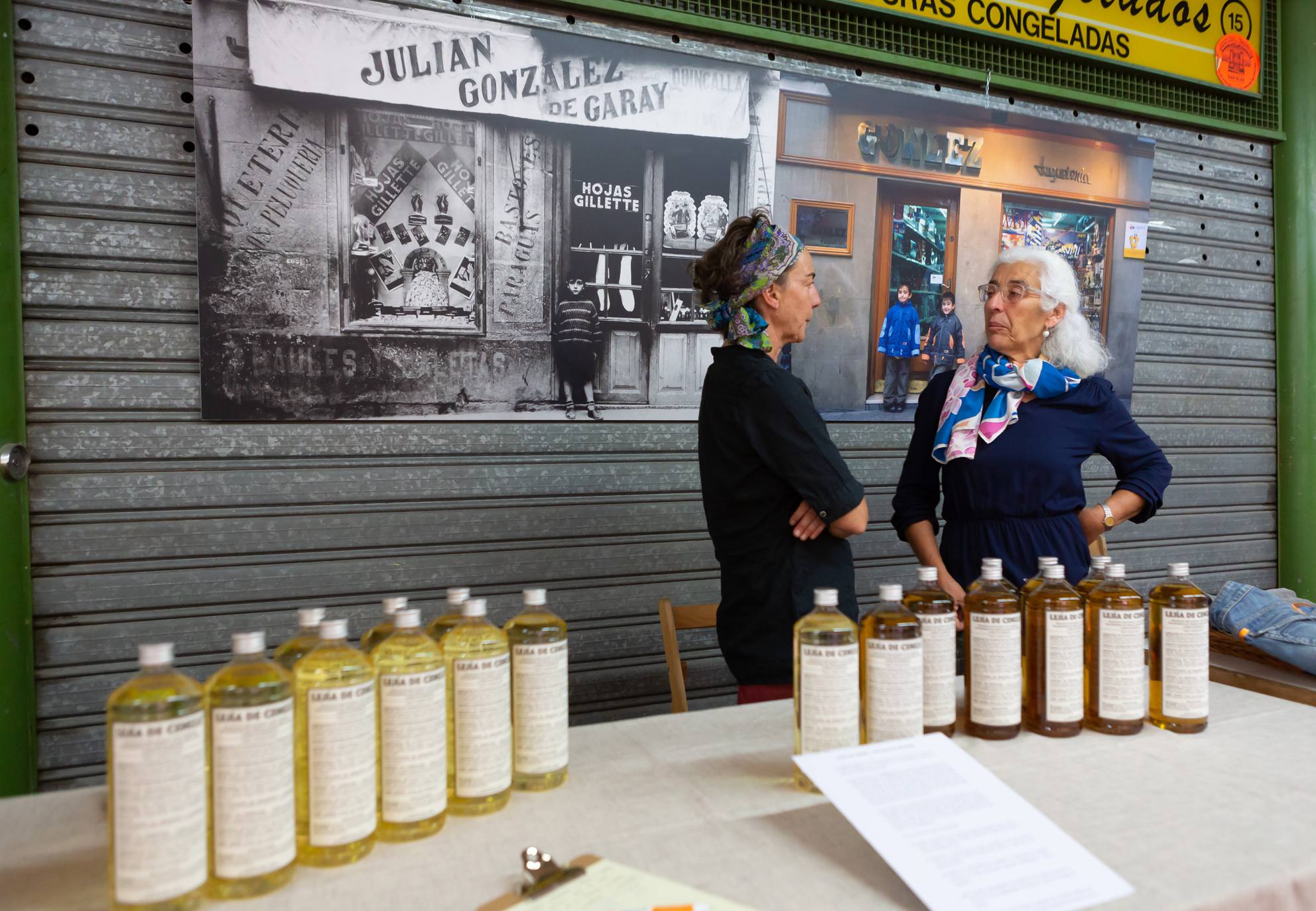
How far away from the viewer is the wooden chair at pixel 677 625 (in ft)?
7.22

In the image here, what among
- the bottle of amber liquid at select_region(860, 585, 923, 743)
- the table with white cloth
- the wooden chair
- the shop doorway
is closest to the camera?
the table with white cloth

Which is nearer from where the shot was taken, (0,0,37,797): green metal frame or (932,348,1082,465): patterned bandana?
(0,0,37,797): green metal frame

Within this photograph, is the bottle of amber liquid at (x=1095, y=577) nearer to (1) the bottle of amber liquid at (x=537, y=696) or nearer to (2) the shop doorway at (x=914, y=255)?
(1) the bottle of amber liquid at (x=537, y=696)

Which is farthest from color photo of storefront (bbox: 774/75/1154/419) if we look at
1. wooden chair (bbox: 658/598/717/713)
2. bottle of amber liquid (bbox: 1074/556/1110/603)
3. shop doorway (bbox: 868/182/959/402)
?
bottle of amber liquid (bbox: 1074/556/1110/603)

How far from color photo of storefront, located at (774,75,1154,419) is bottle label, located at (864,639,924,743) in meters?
2.01

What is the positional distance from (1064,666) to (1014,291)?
1.30 metres

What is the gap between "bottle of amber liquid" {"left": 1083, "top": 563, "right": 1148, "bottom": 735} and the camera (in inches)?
55.9

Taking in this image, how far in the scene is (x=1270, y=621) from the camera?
1.84 metres

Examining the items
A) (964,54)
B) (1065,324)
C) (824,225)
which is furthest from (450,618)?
(964,54)

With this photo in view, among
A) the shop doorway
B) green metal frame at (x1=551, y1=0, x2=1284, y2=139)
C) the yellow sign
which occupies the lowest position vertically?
the shop doorway

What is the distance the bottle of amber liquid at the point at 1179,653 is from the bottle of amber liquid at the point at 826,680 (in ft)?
1.93

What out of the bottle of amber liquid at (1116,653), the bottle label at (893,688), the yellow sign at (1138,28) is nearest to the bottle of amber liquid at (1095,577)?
the bottle of amber liquid at (1116,653)

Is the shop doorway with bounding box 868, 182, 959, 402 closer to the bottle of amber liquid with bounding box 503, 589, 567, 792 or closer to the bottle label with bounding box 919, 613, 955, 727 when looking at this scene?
the bottle label with bounding box 919, 613, 955, 727

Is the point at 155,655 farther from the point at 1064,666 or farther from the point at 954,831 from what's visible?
the point at 1064,666
